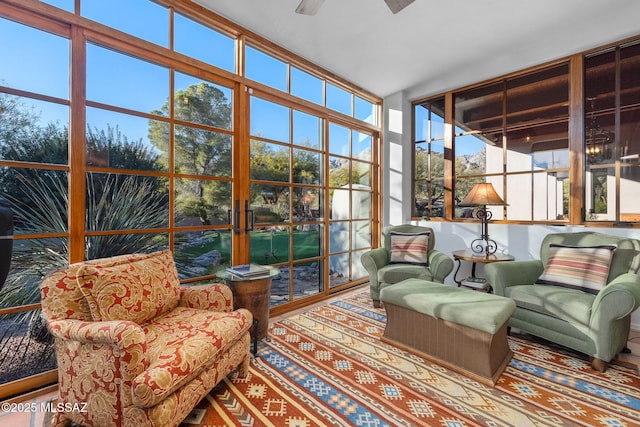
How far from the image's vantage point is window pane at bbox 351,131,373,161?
410 centimetres

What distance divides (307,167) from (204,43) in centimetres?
158

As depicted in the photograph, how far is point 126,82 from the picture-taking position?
214 cm

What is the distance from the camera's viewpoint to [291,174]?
3.25 metres

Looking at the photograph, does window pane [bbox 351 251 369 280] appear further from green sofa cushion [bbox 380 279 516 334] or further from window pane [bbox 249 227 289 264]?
green sofa cushion [bbox 380 279 516 334]

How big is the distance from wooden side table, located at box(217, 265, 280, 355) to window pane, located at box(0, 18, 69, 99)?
171 cm

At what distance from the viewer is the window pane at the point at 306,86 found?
10.8ft

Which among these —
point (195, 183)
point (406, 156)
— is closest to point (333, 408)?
point (195, 183)

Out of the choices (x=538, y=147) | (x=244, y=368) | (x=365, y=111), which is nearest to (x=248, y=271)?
(x=244, y=368)

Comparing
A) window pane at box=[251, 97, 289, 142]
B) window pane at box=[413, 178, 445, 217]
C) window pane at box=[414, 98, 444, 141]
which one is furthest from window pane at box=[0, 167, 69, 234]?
window pane at box=[414, 98, 444, 141]

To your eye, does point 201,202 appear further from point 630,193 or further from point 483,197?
point 630,193

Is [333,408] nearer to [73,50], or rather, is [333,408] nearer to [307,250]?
[307,250]

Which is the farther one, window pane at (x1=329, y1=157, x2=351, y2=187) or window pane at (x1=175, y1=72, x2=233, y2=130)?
window pane at (x1=329, y1=157, x2=351, y2=187)

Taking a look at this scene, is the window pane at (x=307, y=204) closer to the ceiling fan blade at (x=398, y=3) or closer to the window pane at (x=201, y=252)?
the window pane at (x=201, y=252)

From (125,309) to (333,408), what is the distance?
4.15 ft
